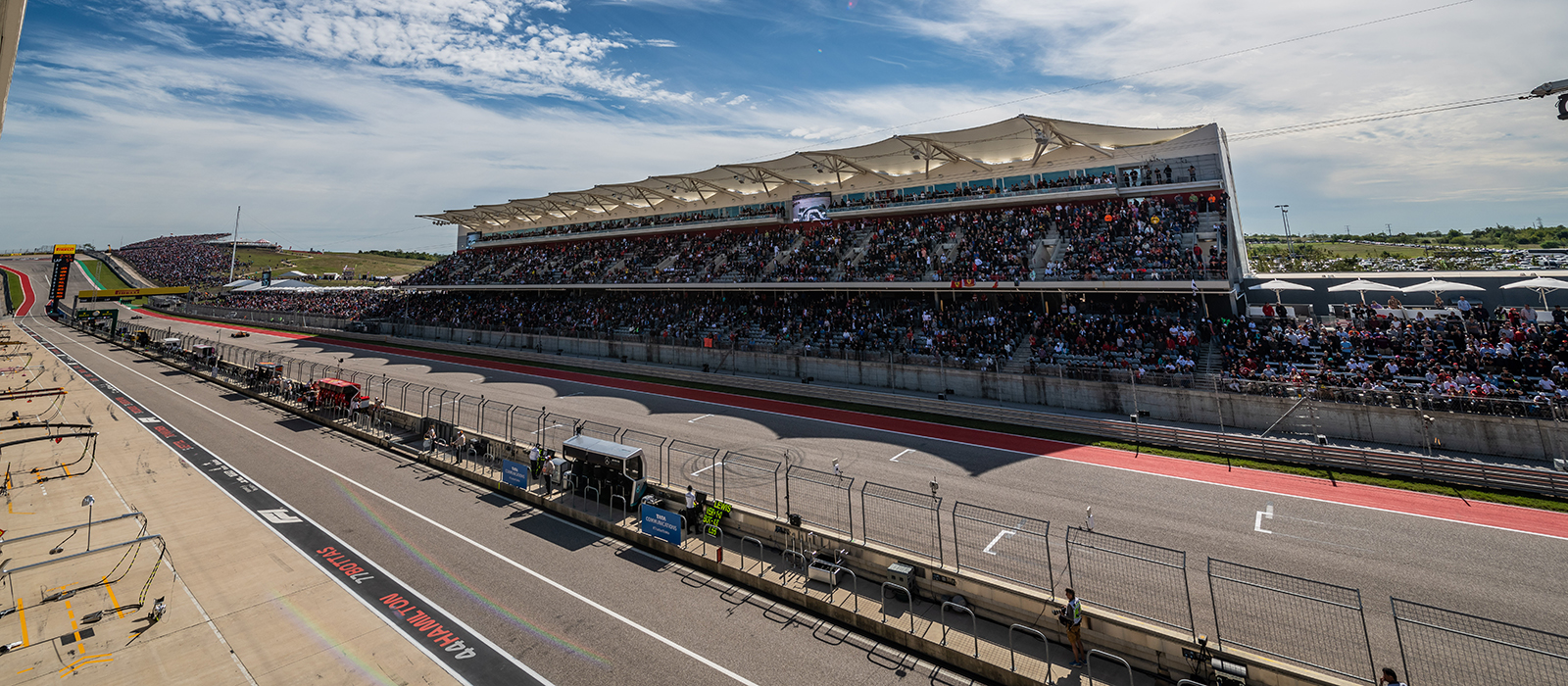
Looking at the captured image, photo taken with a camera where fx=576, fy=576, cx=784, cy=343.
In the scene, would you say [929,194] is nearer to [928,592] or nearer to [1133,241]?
[1133,241]

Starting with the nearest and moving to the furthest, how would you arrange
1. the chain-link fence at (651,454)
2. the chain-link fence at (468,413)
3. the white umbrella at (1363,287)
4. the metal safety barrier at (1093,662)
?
the metal safety barrier at (1093,662)
the chain-link fence at (651,454)
the chain-link fence at (468,413)
the white umbrella at (1363,287)

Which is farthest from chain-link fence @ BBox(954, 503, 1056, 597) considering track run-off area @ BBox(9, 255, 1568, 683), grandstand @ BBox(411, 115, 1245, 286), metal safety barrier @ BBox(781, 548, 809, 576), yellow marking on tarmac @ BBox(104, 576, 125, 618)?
grandstand @ BBox(411, 115, 1245, 286)

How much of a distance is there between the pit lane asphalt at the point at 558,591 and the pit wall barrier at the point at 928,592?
0.33 metres

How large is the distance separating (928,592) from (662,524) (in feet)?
19.1

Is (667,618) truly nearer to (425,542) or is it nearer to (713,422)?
(425,542)

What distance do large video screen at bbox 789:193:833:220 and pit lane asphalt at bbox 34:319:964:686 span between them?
95.3 feet

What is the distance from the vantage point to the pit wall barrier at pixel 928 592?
7742 mm

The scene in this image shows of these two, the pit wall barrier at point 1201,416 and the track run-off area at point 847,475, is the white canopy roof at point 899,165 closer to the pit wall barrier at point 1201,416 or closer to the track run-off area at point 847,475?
the pit wall barrier at point 1201,416

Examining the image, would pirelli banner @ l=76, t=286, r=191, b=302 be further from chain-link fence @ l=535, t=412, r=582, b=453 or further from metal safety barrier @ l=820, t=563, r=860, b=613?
metal safety barrier @ l=820, t=563, r=860, b=613

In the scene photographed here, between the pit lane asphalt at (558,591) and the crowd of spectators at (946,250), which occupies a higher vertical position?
the crowd of spectators at (946,250)

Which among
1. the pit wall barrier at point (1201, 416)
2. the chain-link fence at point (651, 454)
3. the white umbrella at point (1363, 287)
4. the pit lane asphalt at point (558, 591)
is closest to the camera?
the pit lane asphalt at point (558, 591)

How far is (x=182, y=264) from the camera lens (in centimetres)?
10744

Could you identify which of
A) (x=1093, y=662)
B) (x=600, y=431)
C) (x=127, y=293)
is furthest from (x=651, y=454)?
(x=127, y=293)

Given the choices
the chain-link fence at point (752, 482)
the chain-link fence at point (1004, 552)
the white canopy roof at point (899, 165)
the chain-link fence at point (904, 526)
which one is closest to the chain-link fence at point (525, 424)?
the chain-link fence at point (752, 482)
